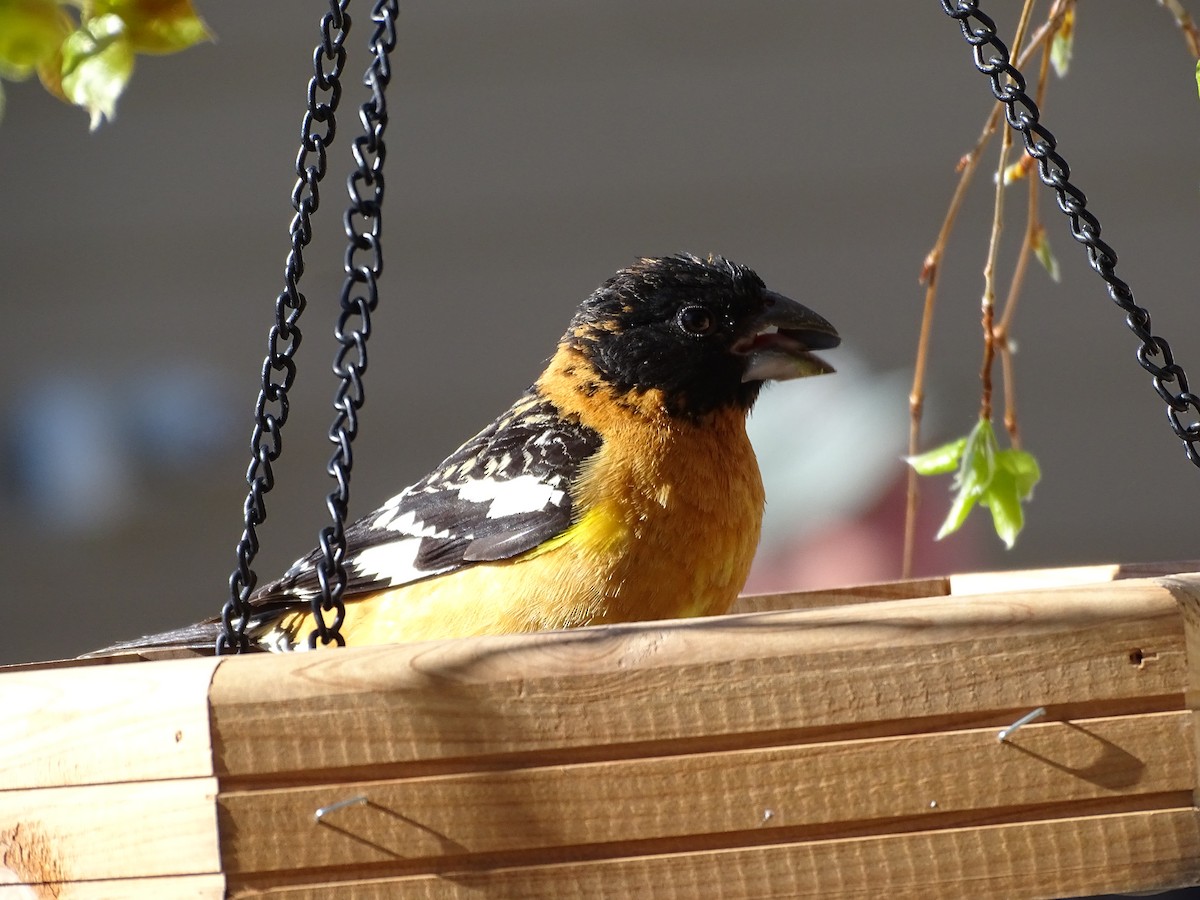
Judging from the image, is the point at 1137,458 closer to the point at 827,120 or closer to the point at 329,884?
the point at 827,120

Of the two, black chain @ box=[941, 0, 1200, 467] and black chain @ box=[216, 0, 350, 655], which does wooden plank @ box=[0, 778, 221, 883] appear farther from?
black chain @ box=[941, 0, 1200, 467]

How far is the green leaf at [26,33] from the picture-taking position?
1283 mm

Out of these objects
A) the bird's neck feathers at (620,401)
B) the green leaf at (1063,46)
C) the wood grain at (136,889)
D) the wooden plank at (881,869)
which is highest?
the green leaf at (1063,46)

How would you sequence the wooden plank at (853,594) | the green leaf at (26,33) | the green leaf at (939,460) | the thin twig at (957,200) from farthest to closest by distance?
the wooden plank at (853,594)
the green leaf at (939,460)
the thin twig at (957,200)
the green leaf at (26,33)

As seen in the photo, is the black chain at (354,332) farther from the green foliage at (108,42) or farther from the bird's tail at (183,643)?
the bird's tail at (183,643)

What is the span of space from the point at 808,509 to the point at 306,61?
111 inches

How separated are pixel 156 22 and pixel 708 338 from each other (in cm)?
132

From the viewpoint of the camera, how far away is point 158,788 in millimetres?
1335

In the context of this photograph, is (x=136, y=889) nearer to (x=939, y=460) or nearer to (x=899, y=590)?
(x=939, y=460)

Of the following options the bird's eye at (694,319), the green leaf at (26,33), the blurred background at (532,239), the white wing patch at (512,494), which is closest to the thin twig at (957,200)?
the bird's eye at (694,319)

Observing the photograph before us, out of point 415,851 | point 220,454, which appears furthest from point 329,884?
point 220,454

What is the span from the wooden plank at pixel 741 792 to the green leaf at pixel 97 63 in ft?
2.43

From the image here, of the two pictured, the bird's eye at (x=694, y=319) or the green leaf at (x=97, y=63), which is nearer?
the green leaf at (x=97, y=63)

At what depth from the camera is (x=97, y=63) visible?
142cm
